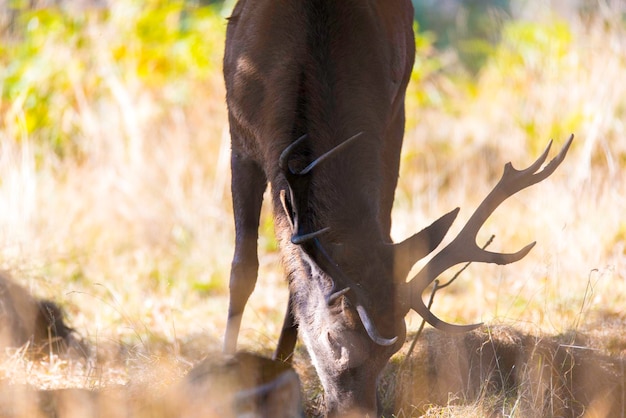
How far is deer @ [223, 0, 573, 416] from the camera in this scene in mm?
3777

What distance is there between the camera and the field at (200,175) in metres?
6.13

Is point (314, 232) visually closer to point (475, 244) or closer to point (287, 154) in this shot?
point (287, 154)

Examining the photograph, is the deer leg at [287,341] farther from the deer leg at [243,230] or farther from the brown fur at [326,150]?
the deer leg at [243,230]

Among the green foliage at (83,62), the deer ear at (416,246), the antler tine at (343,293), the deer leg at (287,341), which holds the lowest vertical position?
the deer leg at (287,341)

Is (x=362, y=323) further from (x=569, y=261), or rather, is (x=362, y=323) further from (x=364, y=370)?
(x=569, y=261)

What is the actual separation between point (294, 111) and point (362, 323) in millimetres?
1047


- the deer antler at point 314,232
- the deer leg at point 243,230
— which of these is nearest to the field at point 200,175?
the deer leg at point 243,230

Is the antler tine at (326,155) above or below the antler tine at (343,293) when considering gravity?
above

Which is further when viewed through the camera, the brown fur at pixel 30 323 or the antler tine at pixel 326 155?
the brown fur at pixel 30 323

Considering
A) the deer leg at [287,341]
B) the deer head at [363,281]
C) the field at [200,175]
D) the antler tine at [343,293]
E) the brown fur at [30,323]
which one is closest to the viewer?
the antler tine at [343,293]

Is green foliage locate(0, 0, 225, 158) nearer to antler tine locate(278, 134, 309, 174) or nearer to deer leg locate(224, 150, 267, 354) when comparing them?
deer leg locate(224, 150, 267, 354)

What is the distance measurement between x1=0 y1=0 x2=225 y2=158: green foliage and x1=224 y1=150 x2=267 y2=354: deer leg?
13.7 ft

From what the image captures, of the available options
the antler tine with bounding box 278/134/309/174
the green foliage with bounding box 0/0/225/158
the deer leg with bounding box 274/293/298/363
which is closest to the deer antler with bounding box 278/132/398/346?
the antler tine with bounding box 278/134/309/174

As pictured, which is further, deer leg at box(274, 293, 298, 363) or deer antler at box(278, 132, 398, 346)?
deer leg at box(274, 293, 298, 363)
